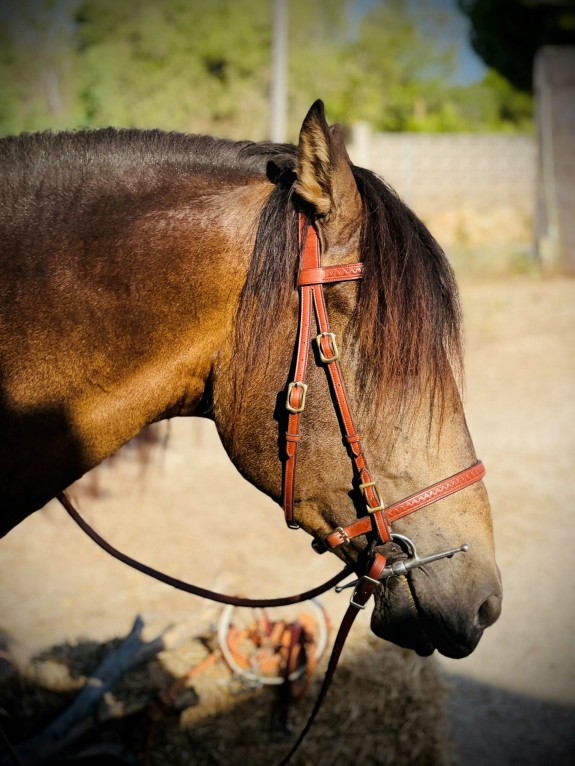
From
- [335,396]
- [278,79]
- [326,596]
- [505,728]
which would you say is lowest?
[505,728]

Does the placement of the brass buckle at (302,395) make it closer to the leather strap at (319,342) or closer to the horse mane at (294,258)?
the leather strap at (319,342)

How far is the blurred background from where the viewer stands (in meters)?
4.08

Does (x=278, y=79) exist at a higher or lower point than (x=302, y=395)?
higher

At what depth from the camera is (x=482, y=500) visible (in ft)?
5.49

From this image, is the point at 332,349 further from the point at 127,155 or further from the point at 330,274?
the point at 127,155

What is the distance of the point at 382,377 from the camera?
1.59 metres

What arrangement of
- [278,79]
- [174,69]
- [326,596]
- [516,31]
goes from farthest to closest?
1. [516,31]
2. [174,69]
3. [278,79]
4. [326,596]

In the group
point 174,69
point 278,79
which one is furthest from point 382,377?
point 174,69

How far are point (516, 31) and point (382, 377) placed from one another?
26.6 m

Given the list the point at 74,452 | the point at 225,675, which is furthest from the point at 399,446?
the point at 225,675

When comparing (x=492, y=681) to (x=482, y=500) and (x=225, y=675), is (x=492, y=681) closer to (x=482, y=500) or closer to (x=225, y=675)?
(x=225, y=675)

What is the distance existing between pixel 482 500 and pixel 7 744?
1.61 m

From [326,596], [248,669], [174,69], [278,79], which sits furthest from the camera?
[174,69]

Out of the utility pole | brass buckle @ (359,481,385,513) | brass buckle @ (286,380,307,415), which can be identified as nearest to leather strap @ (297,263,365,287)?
brass buckle @ (286,380,307,415)
